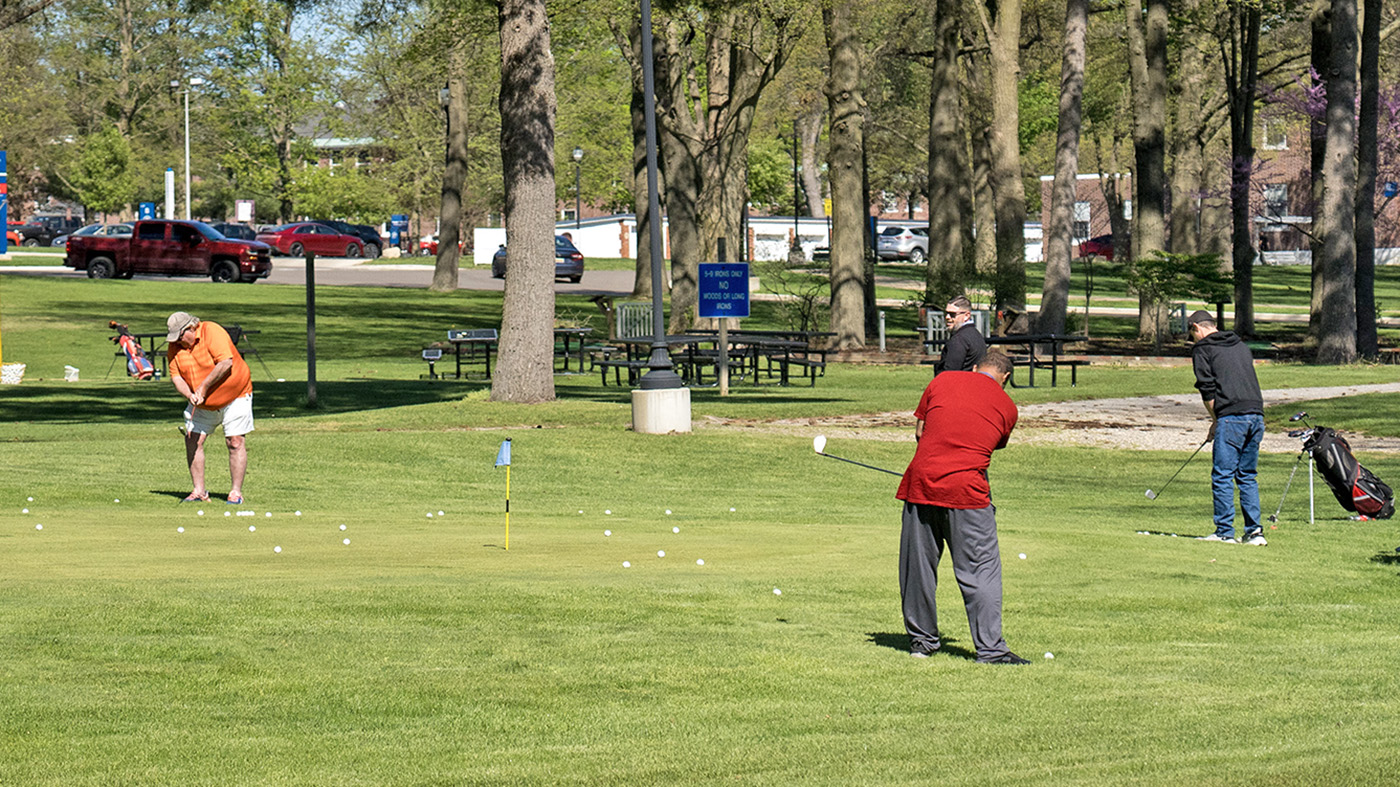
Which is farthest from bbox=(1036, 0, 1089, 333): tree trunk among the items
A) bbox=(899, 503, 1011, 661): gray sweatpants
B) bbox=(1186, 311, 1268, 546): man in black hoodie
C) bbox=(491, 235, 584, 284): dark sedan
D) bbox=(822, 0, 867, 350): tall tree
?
bbox=(899, 503, 1011, 661): gray sweatpants

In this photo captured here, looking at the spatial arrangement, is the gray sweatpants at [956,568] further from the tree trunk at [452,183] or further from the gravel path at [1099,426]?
the tree trunk at [452,183]

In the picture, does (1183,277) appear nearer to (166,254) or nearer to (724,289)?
(724,289)

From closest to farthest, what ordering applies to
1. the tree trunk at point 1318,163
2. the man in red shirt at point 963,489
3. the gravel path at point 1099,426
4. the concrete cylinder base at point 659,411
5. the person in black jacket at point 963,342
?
the man in red shirt at point 963,489 < the person in black jacket at point 963,342 < the concrete cylinder base at point 659,411 < the gravel path at point 1099,426 < the tree trunk at point 1318,163

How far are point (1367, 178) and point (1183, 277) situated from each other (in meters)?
4.45

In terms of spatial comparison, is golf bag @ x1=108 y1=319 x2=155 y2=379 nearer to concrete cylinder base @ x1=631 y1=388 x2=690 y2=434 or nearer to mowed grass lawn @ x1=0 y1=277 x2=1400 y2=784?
mowed grass lawn @ x1=0 y1=277 x2=1400 y2=784

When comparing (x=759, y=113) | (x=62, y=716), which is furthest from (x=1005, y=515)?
(x=759, y=113)

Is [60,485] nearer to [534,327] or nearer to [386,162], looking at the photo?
[534,327]

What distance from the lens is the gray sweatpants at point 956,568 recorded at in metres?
8.60

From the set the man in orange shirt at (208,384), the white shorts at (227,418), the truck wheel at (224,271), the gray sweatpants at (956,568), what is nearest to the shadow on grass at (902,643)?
the gray sweatpants at (956,568)

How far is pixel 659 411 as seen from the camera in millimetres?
22359

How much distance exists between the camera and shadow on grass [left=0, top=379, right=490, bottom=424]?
80.6 ft

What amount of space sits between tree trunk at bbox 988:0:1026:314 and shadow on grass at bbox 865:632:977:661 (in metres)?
29.7

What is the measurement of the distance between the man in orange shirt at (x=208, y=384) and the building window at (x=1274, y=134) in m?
51.9

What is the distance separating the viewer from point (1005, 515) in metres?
16.4
